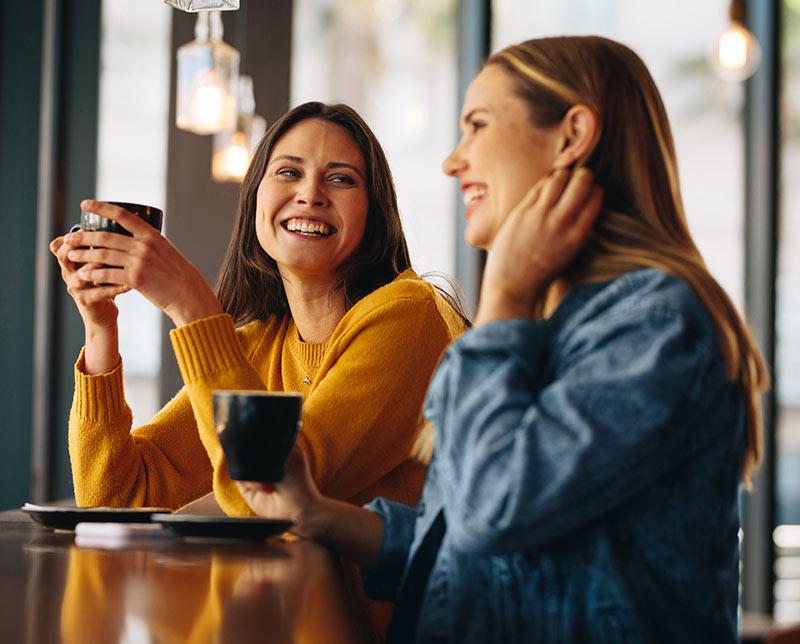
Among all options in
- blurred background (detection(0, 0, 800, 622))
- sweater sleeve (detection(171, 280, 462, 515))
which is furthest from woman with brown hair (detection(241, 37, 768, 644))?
blurred background (detection(0, 0, 800, 622))

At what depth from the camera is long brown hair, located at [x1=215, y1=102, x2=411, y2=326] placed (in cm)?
179

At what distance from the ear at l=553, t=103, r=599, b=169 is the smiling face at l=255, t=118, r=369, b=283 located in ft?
2.30

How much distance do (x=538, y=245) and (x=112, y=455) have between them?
89 cm

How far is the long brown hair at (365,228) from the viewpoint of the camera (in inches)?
70.6

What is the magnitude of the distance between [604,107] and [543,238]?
0.20 m

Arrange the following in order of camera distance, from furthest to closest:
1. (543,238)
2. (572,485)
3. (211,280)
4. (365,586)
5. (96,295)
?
(211,280)
(96,295)
(365,586)
(543,238)
(572,485)

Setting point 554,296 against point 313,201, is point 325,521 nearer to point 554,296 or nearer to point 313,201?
point 554,296

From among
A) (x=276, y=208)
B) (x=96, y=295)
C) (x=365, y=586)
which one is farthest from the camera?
(x=276, y=208)

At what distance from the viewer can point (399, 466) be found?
1.59 metres

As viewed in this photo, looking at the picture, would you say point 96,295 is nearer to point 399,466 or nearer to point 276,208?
point 276,208

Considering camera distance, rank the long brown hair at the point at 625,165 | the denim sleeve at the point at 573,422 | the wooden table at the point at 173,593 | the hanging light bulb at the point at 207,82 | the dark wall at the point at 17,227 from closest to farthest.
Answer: the wooden table at the point at 173,593 → the denim sleeve at the point at 573,422 → the long brown hair at the point at 625,165 → the hanging light bulb at the point at 207,82 → the dark wall at the point at 17,227

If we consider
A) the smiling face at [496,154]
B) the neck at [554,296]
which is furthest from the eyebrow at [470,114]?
the neck at [554,296]

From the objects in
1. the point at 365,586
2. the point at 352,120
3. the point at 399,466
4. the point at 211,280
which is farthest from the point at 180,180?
the point at 365,586

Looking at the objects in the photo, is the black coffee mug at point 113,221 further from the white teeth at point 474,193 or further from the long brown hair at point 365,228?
the white teeth at point 474,193
